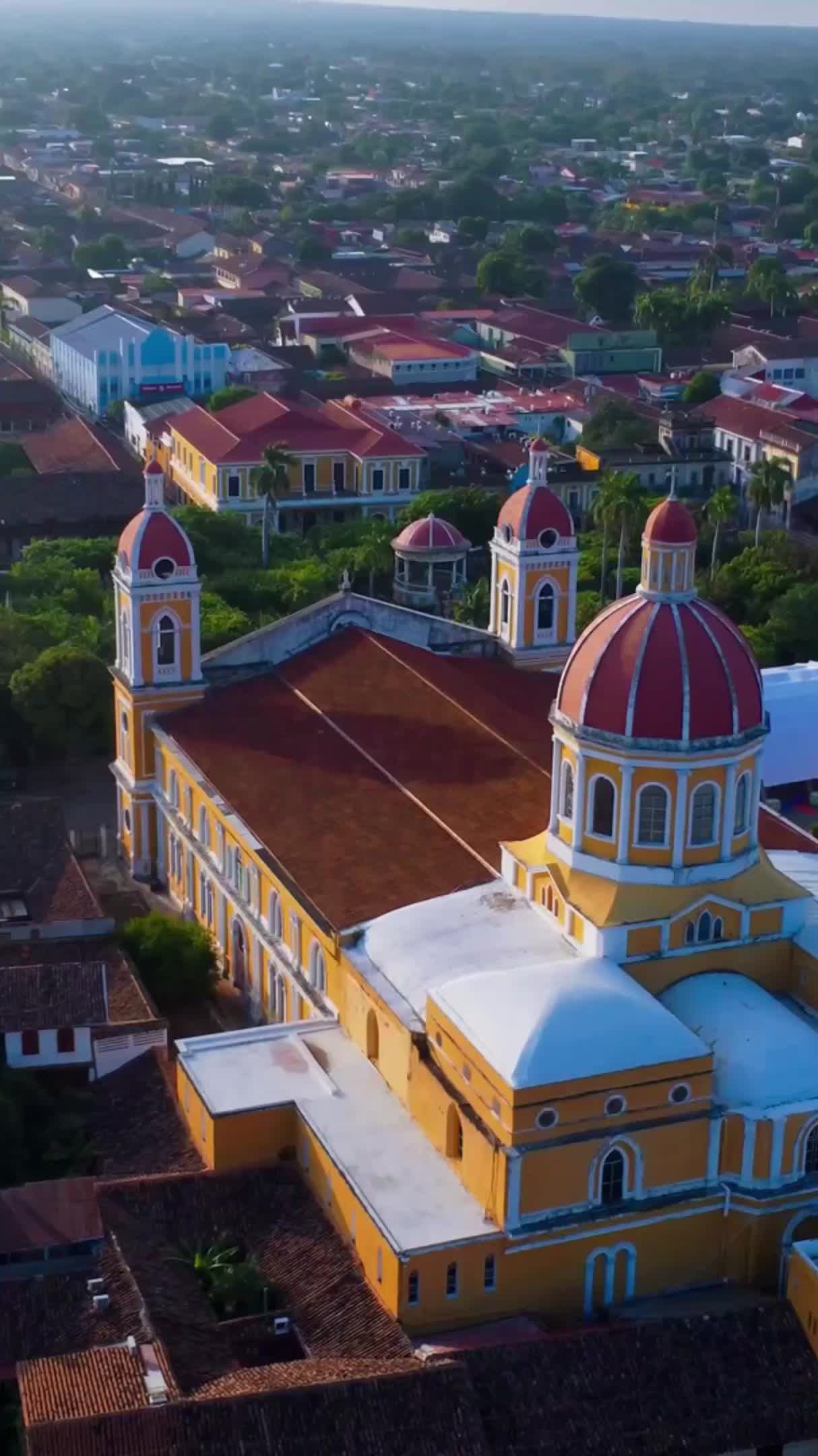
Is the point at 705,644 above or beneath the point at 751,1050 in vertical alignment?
above

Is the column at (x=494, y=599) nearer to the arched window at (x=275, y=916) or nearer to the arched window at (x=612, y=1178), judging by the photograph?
the arched window at (x=275, y=916)

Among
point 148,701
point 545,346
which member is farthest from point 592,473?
point 148,701

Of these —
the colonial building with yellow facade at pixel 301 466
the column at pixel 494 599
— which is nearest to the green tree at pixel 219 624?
the column at pixel 494 599

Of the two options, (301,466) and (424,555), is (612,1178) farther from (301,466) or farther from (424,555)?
(301,466)

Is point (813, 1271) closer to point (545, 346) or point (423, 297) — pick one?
point (545, 346)

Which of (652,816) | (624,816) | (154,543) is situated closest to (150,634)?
(154,543)

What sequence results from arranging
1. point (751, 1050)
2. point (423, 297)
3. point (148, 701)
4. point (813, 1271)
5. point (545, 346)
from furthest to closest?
point (423, 297), point (545, 346), point (148, 701), point (751, 1050), point (813, 1271)

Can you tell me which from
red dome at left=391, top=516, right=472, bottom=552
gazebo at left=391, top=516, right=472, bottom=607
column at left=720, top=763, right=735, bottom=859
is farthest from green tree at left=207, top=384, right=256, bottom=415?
column at left=720, top=763, right=735, bottom=859
